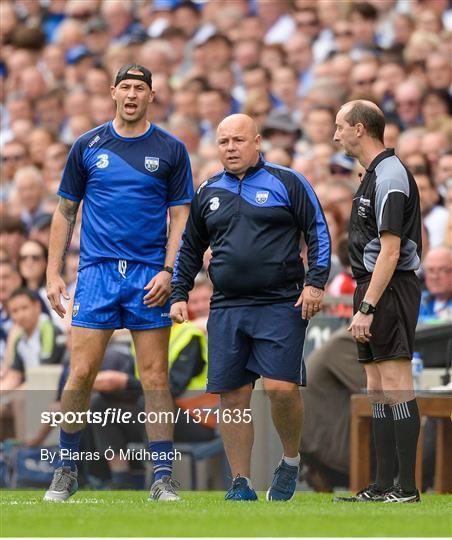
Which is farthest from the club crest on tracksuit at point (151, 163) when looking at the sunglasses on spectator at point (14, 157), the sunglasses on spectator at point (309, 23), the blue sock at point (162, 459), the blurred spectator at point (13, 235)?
the sunglasses on spectator at point (14, 157)

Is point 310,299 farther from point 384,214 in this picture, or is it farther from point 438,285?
point 438,285

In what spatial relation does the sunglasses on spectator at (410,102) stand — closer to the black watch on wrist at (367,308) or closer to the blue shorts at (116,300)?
the blue shorts at (116,300)

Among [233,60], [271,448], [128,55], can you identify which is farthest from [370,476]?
[128,55]

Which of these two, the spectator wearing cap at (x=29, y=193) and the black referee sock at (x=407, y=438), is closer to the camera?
the black referee sock at (x=407, y=438)

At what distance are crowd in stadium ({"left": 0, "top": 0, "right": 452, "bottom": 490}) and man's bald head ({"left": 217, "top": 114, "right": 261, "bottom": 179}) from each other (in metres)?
2.93

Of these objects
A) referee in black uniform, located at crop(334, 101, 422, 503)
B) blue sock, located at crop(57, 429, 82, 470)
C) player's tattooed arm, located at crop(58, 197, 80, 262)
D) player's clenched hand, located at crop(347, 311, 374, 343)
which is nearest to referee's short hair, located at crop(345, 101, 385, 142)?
referee in black uniform, located at crop(334, 101, 422, 503)

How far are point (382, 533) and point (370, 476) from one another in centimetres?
411

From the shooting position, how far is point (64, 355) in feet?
45.6

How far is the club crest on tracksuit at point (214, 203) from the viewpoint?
356 inches

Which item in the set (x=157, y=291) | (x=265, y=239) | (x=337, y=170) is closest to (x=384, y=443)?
(x=265, y=239)

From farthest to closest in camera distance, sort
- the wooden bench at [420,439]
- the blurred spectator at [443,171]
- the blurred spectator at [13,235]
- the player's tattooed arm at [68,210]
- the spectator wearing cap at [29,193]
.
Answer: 1. the spectator wearing cap at [29,193]
2. the blurred spectator at [13,235]
3. the blurred spectator at [443,171]
4. the wooden bench at [420,439]
5. the player's tattooed arm at [68,210]

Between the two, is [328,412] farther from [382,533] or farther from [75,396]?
[382,533]

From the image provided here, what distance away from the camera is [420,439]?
10.9m

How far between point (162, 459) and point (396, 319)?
1.51 meters
